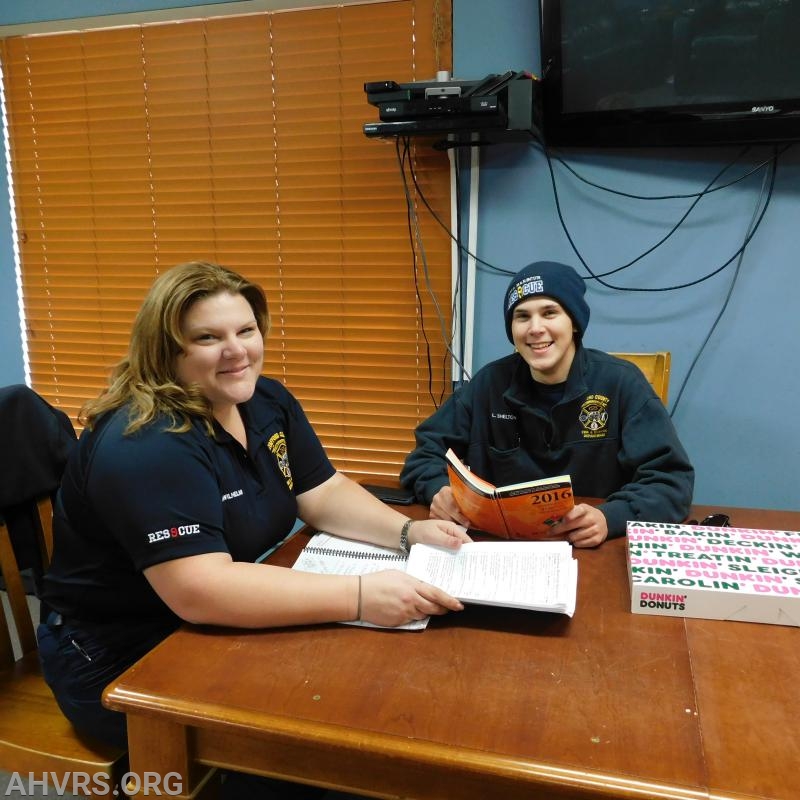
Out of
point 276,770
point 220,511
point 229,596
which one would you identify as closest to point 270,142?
point 220,511

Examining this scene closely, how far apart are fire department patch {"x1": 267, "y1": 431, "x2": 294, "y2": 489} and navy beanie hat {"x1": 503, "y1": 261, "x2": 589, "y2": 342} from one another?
70 cm

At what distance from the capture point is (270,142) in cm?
249

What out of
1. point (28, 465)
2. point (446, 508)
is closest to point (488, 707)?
point (446, 508)

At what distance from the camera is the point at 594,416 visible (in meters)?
1.66

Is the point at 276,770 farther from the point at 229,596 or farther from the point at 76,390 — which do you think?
the point at 76,390

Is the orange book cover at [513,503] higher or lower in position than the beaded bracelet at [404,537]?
higher

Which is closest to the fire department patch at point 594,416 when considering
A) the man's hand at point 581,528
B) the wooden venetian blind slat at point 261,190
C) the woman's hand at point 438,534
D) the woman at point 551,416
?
the woman at point 551,416

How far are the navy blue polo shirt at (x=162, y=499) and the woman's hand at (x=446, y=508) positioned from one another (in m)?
0.24

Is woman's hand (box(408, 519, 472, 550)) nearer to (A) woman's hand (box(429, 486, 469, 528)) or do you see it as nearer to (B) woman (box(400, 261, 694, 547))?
(A) woman's hand (box(429, 486, 469, 528))

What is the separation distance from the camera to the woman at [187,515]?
1.01m

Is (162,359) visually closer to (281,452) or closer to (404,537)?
(281,452)

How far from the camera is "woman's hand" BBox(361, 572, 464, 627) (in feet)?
3.29

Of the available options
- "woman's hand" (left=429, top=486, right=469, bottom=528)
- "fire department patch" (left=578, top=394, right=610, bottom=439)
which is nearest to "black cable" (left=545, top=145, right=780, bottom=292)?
"fire department patch" (left=578, top=394, right=610, bottom=439)

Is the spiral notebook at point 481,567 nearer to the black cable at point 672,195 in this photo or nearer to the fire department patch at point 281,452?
the fire department patch at point 281,452
